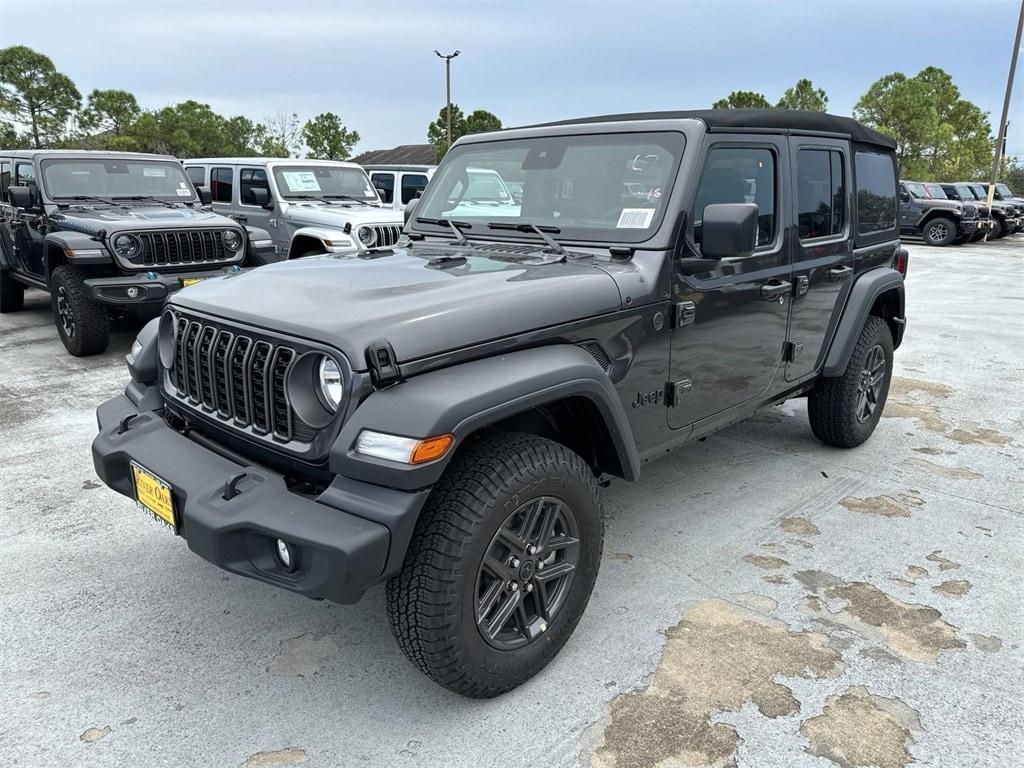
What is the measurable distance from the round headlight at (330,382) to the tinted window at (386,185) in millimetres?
11091

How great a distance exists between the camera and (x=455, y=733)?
2.32 m

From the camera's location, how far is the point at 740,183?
3.33 metres

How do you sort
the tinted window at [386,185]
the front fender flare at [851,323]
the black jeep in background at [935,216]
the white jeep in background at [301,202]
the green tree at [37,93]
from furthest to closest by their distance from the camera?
the green tree at [37,93]
the black jeep in background at [935,216]
the tinted window at [386,185]
the white jeep in background at [301,202]
the front fender flare at [851,323]

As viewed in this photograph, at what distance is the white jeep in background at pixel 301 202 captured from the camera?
8.45 meters

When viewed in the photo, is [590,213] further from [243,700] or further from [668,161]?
[243,700]

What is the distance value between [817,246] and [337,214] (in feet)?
20.4

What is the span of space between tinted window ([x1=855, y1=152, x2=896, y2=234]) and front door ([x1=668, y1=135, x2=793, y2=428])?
37.5 inches

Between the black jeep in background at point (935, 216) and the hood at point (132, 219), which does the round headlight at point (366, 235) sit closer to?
the hood at point (132, 219)

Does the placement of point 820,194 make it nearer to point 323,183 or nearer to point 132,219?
point 132,219

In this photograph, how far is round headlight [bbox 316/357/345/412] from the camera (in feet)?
7.24

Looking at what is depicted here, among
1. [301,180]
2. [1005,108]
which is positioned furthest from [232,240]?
[1005,108]

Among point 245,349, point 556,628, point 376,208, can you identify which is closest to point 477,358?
point 245,349

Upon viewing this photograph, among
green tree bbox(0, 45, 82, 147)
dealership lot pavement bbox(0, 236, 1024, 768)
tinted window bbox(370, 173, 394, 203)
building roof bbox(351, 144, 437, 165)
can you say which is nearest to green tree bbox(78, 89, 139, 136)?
green tree bbox(0, 45, 82, 147)

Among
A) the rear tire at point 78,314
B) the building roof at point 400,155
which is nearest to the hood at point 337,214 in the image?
the rear tire at point 78,314
